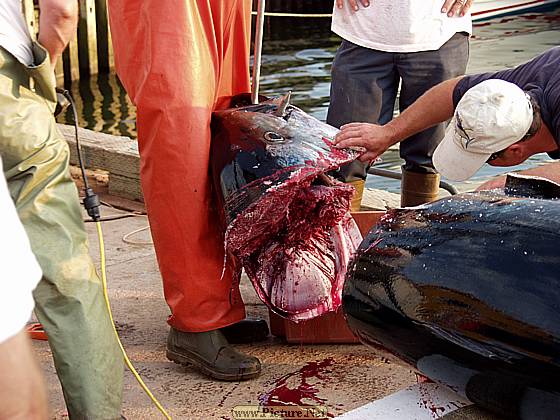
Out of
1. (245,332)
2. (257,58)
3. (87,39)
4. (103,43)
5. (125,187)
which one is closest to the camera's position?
(245,332)

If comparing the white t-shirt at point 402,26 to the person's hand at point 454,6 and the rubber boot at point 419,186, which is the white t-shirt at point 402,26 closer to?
the person's hand at point 454,6

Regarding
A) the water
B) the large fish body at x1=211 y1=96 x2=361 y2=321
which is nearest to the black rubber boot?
the large fish body at x1=211 y1=96 x2=361 y2=321

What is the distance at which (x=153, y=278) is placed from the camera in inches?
194

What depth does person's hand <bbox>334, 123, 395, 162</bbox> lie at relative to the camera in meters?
3.77

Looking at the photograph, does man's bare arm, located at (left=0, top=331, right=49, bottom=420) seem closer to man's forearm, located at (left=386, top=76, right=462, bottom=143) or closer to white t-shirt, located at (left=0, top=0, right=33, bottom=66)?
white t-shirt, located at (left=0, top=0, right=33, bottom=66)

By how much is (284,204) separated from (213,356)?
2.44 feet

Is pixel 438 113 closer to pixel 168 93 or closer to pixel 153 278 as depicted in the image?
pixel 168 93

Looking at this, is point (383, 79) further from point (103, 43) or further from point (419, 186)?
point (103, 43)

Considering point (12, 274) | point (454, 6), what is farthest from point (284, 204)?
point (12, 274)

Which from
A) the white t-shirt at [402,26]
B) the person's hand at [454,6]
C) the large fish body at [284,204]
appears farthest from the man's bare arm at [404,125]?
the person's hand at [454,6]

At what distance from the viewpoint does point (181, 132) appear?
12.0ft

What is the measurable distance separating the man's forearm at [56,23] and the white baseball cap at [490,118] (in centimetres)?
143

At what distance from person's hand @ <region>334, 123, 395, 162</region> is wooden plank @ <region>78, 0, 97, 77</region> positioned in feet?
38.4

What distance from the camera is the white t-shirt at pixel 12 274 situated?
149 cm
